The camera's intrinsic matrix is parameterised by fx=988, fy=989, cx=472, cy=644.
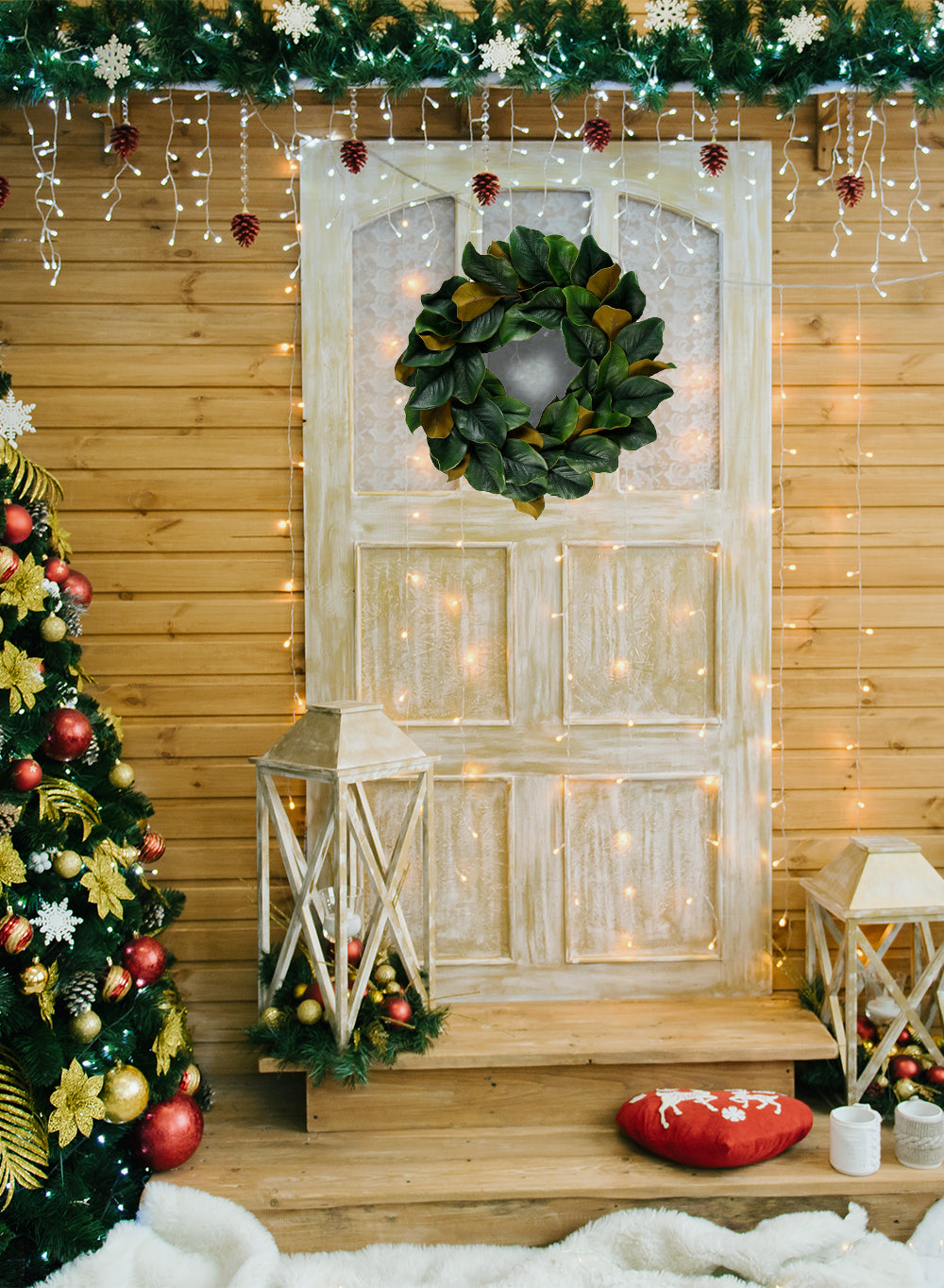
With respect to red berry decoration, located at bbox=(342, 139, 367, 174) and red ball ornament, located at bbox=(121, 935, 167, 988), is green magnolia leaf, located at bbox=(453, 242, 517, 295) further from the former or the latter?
red ball ornament, located at bbox=(121, 935, 167, 988)

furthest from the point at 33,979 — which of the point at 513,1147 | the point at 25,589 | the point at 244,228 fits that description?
the point at 244,228

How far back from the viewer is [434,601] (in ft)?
8.30

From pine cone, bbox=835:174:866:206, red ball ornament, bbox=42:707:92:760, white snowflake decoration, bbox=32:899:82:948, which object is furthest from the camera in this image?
pine cone, bbox=835:174:866:206

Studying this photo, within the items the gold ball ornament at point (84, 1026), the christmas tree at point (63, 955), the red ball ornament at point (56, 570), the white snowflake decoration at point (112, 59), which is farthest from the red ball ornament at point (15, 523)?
the white snowflake decoration at point (112, 59)

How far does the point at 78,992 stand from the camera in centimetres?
191

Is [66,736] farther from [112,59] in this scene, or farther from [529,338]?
[112,59]

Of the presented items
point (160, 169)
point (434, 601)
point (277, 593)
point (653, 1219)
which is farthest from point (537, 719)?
point (160, 169)

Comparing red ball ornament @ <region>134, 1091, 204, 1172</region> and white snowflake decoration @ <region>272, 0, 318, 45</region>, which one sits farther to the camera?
white snowflake decoration @ <region>272, 0, 318, 45</region>

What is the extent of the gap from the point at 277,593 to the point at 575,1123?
4.80ft

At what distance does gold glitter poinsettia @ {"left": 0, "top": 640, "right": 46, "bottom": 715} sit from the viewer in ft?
6.16

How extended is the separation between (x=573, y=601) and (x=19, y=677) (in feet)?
4.31

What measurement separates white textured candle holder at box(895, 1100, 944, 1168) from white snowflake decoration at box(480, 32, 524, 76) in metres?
2.46

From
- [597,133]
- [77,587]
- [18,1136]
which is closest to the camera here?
[18,1136]

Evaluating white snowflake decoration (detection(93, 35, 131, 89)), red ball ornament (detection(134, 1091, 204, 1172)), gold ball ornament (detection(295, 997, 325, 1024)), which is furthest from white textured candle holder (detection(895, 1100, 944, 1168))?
white snowflake decoration (detection(93, 35, 131, 89))
